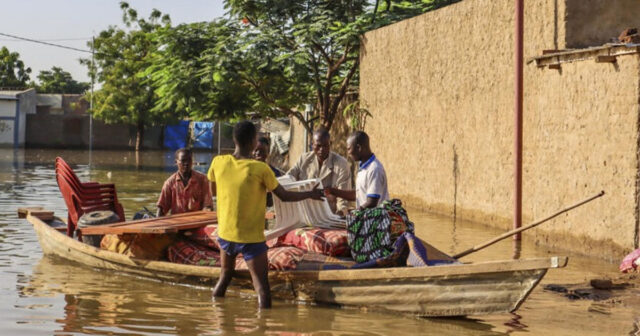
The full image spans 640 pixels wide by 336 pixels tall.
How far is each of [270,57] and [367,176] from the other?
1519 centimetres

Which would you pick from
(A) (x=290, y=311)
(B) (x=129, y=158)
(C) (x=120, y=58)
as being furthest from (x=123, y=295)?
(C) (x=120, y=58)

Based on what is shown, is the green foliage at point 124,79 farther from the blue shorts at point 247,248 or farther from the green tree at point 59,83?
the blue shorts at point 247,248

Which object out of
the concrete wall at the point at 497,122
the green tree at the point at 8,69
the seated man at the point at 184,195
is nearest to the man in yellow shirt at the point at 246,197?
the seated man at the point at 184,195

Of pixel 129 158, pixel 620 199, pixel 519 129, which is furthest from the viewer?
pixel 129 158

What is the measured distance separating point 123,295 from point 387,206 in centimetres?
285

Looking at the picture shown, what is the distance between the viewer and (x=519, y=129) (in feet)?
40.7

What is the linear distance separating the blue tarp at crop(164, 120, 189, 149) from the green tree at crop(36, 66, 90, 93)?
760 inches

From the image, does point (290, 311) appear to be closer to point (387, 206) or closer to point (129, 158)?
point (387, 206)

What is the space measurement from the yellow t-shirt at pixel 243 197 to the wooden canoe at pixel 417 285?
70cm

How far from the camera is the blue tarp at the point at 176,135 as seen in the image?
50.9m

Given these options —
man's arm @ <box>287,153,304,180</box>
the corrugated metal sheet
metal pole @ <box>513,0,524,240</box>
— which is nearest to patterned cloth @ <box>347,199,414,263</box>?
the corrugated metal sheet

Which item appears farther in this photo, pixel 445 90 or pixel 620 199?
pixel 445 90

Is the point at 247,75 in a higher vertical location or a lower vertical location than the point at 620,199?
higher

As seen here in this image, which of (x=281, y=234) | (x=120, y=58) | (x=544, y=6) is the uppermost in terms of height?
(x=120, y=58)
